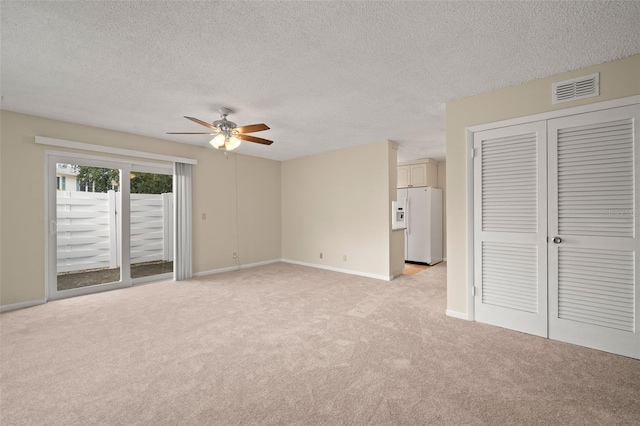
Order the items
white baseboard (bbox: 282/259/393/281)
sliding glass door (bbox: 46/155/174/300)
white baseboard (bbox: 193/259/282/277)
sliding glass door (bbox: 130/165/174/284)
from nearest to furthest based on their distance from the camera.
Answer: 1. sliding glass door (bbox: 46/155/174/300)
2. sliding glass door (bbox: 130/165/174/284)
3. white baseboard (bbox: 282/259/393/281)
4. white baseboard (bbox: 193/259/282/277)

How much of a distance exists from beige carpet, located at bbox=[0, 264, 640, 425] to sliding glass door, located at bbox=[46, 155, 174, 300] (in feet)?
2.53

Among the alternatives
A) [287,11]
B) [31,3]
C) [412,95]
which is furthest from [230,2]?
[412,95]

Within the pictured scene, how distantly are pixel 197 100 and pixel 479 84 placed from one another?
10.1ft

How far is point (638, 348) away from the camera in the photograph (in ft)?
7.63

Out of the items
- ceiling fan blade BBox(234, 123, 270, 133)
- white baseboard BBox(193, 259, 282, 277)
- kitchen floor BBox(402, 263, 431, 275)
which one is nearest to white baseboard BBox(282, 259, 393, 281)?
white baseboard BBox(193, 259, 282, 277)

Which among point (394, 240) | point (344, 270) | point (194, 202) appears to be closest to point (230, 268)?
point (194, 202)

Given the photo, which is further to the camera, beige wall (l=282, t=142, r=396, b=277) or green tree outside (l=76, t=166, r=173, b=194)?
beige wall (l=282, t=142, r=396, b=277)

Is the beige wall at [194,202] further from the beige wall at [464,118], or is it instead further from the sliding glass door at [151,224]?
the beige wall at [464,118]

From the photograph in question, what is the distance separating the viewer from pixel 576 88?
2.57m

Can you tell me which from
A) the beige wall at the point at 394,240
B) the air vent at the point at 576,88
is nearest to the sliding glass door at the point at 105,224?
the beige wall at the point at 394,240

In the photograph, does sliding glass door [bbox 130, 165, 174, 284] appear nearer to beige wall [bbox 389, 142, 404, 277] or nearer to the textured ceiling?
the textured ceiling

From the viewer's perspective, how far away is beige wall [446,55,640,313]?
104 inches

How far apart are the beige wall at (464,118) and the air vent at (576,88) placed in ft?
0.12

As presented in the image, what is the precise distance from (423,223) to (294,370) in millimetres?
5207
